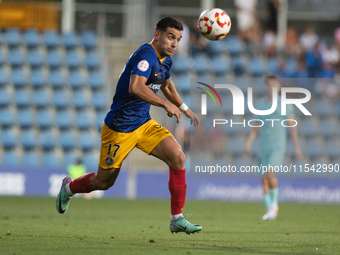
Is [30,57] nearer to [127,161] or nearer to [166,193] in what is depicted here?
[127,161]

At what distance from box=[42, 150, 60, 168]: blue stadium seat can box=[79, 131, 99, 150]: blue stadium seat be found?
31.6 inches

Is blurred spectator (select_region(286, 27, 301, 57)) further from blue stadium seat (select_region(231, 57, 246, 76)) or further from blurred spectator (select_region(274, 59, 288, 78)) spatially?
blue stadium seat (select_region(231, 57, 246, 76))

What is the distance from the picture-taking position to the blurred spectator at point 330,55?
18.0 m

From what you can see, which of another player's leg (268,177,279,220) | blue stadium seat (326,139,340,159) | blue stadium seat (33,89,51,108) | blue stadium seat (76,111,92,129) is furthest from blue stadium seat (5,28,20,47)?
another player's leg (268,177,279,220)

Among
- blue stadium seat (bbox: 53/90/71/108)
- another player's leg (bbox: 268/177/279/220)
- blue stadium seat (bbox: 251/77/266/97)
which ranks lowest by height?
another player's leg (bbox: 268/177/279/220)

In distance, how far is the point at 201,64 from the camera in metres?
18.2

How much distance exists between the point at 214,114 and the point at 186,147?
182 cm

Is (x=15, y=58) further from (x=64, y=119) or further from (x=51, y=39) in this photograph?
(x=64, y=119)

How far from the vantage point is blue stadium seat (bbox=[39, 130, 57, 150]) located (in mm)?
16062

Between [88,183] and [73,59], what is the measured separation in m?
11.8

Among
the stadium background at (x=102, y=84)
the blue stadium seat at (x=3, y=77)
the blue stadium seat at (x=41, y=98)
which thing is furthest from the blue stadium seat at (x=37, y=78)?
the blue stadium seat at (x=3, y=77)

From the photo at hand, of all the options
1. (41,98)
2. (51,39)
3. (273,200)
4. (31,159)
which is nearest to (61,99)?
(41,98)

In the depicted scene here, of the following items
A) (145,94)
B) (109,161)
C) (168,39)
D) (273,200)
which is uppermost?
(168,39)

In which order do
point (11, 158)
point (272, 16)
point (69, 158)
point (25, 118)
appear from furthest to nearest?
point (272, 16), point (25, 118), point (69, 158), point (11, 158)
